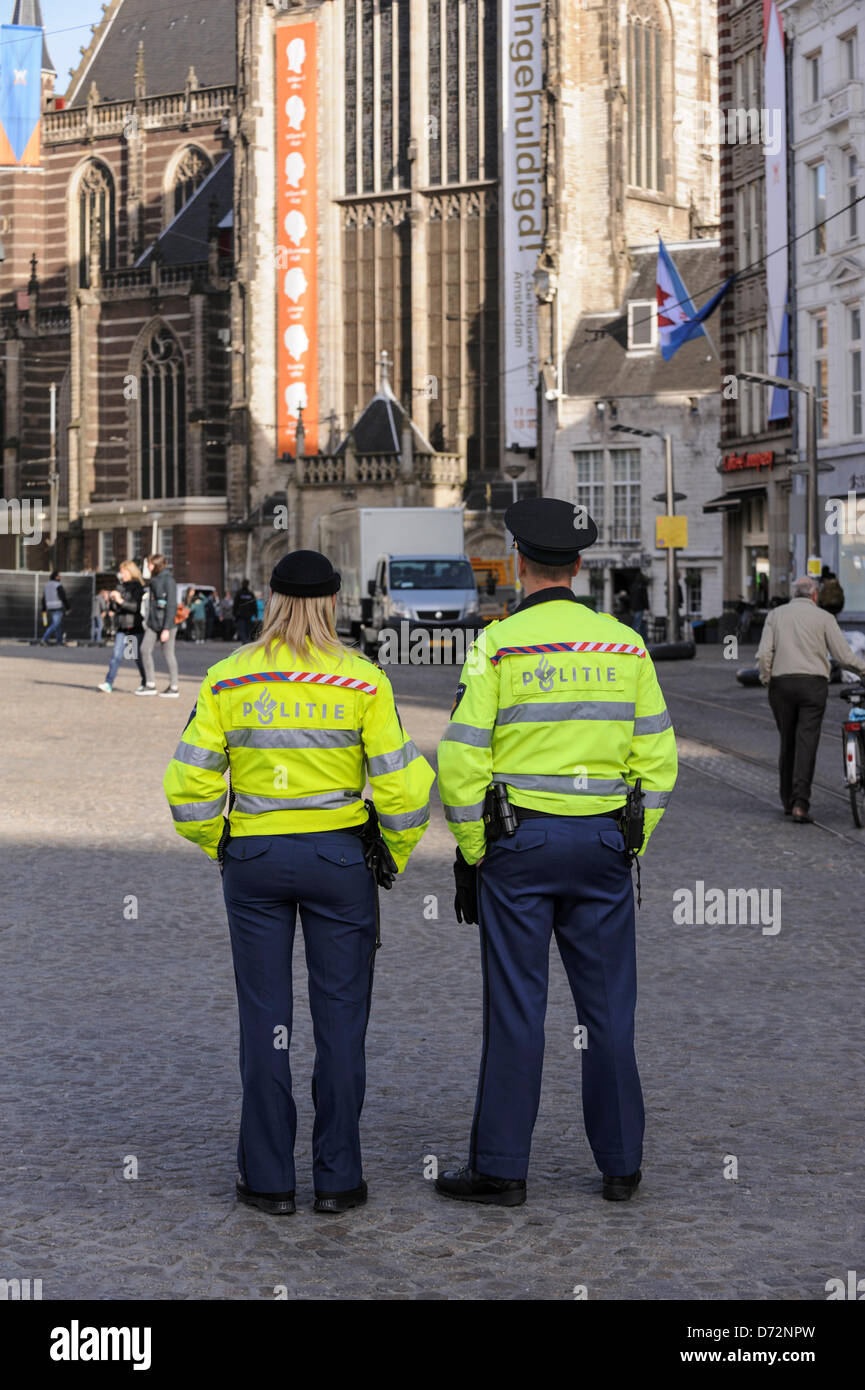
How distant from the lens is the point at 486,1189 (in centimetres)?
492

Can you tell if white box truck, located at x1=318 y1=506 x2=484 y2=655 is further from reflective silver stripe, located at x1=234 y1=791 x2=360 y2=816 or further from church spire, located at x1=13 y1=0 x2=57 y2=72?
church spire, located at x1=13 y1=0 x2=57 y2=72

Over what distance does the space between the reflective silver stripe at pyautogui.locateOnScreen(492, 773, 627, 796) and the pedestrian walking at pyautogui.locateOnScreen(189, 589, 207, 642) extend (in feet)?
157

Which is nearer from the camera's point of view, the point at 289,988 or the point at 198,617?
the point at 289,988

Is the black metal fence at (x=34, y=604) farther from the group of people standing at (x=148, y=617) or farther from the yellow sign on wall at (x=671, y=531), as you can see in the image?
the group of people standing at (x=148, y=617)

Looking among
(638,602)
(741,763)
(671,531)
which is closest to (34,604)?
(638,602)

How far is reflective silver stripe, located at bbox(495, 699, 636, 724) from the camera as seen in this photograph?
498 cm

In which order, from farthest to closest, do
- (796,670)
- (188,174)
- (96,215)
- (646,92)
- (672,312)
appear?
1. (96,215)
2. (188,174)
3. (646,92)
4. (672,312)
5. (796,670)

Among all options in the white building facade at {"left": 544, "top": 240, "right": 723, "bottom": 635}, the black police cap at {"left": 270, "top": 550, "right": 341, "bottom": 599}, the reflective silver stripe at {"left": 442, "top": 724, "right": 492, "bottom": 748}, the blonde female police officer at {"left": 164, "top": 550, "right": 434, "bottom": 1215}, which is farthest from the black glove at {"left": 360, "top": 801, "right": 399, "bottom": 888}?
the white building facade at {"left": 544, "top": 240, "right": 723, "bottom": 635}

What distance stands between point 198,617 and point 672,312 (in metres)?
15.5

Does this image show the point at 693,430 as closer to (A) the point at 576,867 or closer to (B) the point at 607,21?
(B) the point at 607,21

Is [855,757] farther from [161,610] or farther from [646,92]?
[646,92]

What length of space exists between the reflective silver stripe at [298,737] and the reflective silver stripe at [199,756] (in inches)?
3.7

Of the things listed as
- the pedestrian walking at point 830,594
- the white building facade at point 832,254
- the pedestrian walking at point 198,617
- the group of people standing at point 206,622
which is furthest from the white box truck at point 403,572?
the pedestrian walking at point 830,594

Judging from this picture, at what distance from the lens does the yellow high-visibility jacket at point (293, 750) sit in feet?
16.2
